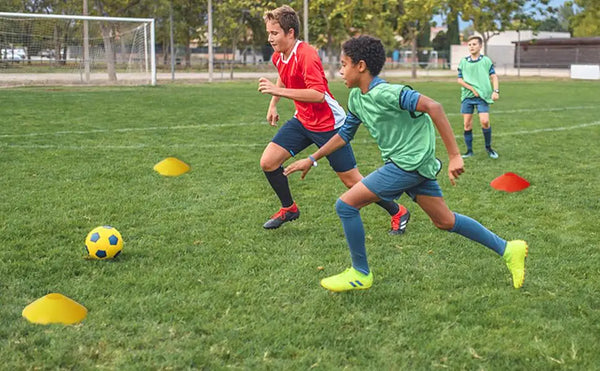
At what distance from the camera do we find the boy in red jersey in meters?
5.28

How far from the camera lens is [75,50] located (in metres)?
25.0

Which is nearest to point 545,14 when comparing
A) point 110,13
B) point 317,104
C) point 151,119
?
point 110,13

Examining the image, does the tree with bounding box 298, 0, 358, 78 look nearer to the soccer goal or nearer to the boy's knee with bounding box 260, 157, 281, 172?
the soccer goal

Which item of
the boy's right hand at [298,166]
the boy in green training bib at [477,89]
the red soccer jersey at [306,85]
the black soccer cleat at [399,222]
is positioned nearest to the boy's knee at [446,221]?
the boy's right hand at [298,166]

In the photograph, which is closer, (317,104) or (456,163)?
(456,163)

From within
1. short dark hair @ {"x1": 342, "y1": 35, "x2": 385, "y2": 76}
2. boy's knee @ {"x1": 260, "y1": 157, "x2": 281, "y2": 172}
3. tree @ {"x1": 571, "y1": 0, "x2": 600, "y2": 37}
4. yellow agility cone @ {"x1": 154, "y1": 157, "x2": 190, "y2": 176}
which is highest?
tree @ {"x1": 571, "y1": 0, "x2": 600, "y2": 37}

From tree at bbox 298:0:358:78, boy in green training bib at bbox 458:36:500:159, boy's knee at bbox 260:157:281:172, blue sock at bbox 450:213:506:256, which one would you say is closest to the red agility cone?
boy in green training bib at bbox 458:36:500:159

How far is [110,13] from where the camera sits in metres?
37.2

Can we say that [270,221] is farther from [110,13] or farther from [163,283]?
[110,13]

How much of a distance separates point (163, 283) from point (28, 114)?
1112 centimetres

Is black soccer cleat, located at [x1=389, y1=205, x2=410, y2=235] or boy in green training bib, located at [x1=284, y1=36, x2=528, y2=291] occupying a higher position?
boy in green training bib, located at [x1=284, y1=36, x2=528, y2=291]

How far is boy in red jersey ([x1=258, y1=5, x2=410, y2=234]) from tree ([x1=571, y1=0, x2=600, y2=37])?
140ft

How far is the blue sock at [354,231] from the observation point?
4230mm

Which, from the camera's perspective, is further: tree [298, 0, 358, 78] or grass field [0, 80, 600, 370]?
tree [298, 0, 358, 78]
